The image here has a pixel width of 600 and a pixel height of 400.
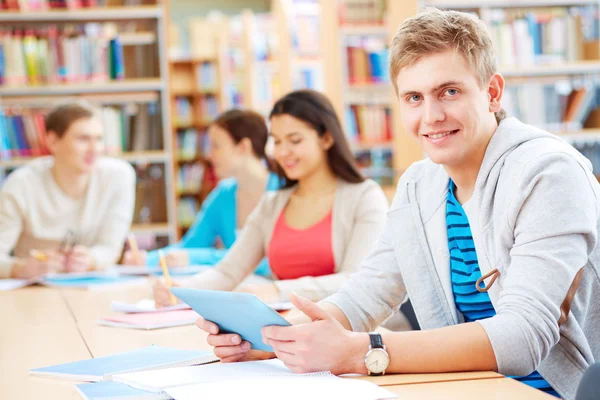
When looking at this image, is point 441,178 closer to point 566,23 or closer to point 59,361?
point 59,361

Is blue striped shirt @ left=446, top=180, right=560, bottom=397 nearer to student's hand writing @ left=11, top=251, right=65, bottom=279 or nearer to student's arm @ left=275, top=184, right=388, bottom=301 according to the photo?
student's arm @ left=275, top=184, right=388, bottom=301

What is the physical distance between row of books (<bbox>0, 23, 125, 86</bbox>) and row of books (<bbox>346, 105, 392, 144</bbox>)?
1.51m

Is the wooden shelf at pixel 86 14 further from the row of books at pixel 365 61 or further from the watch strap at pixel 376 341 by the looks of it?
the watch strap at pixel 376 341

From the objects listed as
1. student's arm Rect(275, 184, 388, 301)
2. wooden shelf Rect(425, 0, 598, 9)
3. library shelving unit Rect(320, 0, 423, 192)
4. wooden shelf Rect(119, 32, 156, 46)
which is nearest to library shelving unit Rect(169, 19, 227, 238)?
library shelving unit Rect(320, 0, 423, 192)

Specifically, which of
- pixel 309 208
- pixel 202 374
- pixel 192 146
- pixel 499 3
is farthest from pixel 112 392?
pixel 192 146

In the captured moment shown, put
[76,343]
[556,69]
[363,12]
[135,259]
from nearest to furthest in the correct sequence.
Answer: [76,343], [135,259], [556,69], [363,12]

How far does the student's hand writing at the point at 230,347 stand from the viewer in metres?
1.36

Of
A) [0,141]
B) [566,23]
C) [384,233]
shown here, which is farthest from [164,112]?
[384,233]

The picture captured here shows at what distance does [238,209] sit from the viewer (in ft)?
11.3

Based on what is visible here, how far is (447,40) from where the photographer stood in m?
1.39

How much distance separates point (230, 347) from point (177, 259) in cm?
163

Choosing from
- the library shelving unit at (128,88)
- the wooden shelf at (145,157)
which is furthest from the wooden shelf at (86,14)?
the wooden shelf at (145,157)

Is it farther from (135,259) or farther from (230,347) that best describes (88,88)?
(230,347)

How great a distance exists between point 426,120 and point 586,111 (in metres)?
3.35
